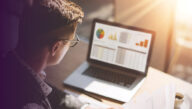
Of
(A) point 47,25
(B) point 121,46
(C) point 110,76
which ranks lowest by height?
(C) point 110,76

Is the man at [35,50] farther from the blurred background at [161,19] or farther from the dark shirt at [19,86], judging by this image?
the blurred background at [161,19]

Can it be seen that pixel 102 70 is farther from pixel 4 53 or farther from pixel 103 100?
pixel 4 53

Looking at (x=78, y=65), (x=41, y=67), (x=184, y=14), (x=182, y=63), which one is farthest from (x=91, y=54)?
(x=182, y=63)

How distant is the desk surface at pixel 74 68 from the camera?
4.24ft

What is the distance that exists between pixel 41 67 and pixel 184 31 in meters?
1.55

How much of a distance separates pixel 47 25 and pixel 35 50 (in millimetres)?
82

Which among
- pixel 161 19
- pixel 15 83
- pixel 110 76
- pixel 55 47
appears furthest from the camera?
pixel 161 19

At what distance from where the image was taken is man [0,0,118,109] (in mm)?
753

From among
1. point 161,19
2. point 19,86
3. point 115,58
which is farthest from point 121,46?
point 19,86

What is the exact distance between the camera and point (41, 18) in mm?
788

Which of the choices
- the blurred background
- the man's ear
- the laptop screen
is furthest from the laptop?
the man's ear

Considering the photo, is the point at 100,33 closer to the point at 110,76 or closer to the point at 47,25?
the point at 110,76

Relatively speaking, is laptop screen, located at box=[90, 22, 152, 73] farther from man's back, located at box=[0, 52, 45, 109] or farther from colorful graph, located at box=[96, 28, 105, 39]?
man's back, located at box=[0, 52, 45, 109]

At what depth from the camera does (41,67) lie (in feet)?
2.89
